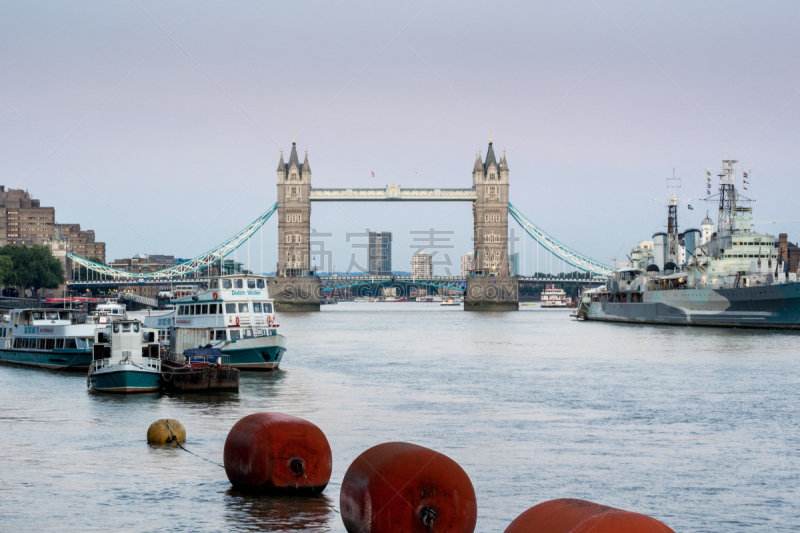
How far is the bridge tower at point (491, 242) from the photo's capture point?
12581 cm

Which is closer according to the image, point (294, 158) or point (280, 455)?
point (280, 455)

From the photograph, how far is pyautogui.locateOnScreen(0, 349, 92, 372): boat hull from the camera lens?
33.2 metres

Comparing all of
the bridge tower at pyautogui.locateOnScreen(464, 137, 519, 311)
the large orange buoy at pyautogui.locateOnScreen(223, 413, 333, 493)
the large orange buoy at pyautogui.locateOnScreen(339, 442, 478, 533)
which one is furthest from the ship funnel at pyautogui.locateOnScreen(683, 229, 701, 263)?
the large orange buoy at pyautogui.locateOnScreen(339, 442, 478, 533)

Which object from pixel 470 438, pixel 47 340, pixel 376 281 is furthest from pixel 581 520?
pixel 376 281

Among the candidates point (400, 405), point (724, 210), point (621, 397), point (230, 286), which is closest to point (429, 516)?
point (400, 405)

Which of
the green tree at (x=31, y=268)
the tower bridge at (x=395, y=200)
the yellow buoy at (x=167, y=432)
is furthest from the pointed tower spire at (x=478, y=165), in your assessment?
the yellow buoy at (x=167, y=432)

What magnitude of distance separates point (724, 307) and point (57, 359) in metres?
40.4

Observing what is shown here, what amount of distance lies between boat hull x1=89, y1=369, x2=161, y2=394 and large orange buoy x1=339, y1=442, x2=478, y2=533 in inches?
639

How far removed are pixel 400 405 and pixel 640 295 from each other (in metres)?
53.8

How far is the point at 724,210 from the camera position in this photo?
A: 6375cm

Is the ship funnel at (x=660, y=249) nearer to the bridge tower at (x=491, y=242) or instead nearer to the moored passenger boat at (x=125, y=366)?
the bridge tower at (x=491, y=242)

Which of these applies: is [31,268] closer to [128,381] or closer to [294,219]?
[294,219]

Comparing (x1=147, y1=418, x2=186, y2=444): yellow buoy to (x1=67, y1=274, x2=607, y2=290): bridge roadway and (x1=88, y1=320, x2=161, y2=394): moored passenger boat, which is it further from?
(x1=67, y1=274, x2=607, y2=290): bridge roadway

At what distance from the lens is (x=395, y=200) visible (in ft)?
410
